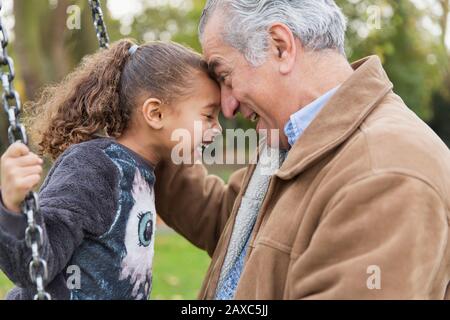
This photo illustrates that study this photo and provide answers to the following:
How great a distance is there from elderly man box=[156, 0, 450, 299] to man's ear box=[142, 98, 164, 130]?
257 millimetres

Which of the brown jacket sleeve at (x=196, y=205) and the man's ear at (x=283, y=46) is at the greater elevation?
the man's ear at (x=283, y=46)

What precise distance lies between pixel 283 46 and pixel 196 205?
104cm

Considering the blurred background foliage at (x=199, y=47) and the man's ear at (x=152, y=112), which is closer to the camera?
the man's ear at (x=152, y=112)

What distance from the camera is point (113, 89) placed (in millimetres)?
2793

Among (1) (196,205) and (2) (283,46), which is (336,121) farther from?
(1) (196,205)

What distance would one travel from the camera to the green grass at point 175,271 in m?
6.34

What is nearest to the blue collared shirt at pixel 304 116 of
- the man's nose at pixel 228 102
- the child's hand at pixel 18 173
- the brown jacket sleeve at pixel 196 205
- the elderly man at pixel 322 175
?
the elderly man at pixel 322 175

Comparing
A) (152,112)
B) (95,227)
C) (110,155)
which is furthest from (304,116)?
(95,227)

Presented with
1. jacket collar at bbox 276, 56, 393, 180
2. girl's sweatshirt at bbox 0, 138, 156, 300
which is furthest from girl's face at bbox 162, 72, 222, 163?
jacket collar at bbox 276, 56, 393, 180

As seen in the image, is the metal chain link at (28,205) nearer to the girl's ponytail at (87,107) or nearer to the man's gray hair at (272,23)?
the girl's ponytail at (87,107)

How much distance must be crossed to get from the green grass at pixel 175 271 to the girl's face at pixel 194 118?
2996 millimetres

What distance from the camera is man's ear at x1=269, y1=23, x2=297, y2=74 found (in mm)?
2523
